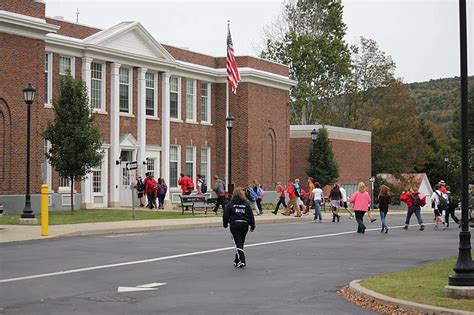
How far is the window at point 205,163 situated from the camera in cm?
5312

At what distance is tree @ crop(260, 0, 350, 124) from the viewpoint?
231ft

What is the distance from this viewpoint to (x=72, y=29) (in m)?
42.4

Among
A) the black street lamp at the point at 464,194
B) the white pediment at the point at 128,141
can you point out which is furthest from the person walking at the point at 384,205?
the white pediment at the point at 128,141

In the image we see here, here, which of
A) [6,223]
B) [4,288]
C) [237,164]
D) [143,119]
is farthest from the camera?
[237,164]

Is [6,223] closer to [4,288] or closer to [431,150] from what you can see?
[4,288]

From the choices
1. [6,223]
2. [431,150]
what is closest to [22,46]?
[6,223]

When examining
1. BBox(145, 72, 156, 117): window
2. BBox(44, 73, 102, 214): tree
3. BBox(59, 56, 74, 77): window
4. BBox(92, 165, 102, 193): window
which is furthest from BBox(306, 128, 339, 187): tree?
BBox(44, 73, 102, 214): tree

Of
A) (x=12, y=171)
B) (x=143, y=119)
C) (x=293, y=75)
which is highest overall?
(x=293, y=75)

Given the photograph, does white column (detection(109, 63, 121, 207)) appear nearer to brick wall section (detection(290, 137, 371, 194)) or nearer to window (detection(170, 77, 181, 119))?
window (detection(170, 77, 181, 119))

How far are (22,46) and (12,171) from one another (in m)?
5.49

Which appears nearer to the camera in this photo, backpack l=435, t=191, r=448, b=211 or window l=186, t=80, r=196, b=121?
backpack l=435, t=191, r=448, b=211

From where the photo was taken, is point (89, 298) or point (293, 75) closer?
point (89, 298)

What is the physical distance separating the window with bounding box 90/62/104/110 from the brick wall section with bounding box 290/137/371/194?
2245 centimetres

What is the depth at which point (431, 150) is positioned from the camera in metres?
93.6
